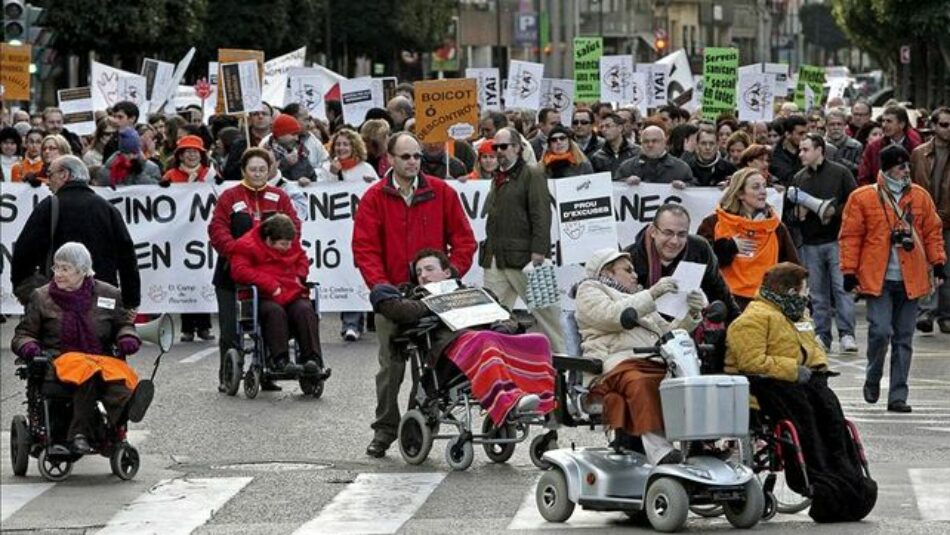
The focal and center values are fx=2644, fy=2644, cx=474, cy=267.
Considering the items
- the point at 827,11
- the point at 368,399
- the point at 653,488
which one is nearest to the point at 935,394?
the point at 368,399

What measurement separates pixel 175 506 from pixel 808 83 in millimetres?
22817

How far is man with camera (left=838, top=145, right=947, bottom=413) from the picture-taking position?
17.2m

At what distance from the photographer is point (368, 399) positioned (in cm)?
1800

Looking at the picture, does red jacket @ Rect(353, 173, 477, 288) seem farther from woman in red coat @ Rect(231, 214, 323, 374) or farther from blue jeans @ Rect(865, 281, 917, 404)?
blue jeans @ Rect(865, 281, 917, 404)

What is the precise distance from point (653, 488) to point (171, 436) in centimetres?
481

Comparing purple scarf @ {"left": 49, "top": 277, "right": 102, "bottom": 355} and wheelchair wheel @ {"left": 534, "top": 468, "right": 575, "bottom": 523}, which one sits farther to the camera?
purple scarf @ {"left": 49, "top": 277, "right": 102, "bottom": 355}

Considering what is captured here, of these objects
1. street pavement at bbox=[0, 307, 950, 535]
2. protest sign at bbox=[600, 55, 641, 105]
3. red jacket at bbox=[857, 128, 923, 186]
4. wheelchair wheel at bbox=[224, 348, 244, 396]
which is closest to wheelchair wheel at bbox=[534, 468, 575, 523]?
street pavement at bbox=[0, 307, 950, 535]

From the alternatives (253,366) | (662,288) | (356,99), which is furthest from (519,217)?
(356,99)

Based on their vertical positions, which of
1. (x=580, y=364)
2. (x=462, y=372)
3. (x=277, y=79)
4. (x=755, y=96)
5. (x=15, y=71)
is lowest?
(x=462, y=372)

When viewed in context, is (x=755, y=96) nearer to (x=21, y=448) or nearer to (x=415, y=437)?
(x=415, y=437)

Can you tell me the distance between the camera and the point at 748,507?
11.9 metres

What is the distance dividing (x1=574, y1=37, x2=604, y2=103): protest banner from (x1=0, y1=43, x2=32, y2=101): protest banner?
24.0ft

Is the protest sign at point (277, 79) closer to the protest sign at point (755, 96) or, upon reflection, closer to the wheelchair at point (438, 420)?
the protest sign at point (755, 96)

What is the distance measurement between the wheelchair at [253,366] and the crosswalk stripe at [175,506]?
404 centimetres
